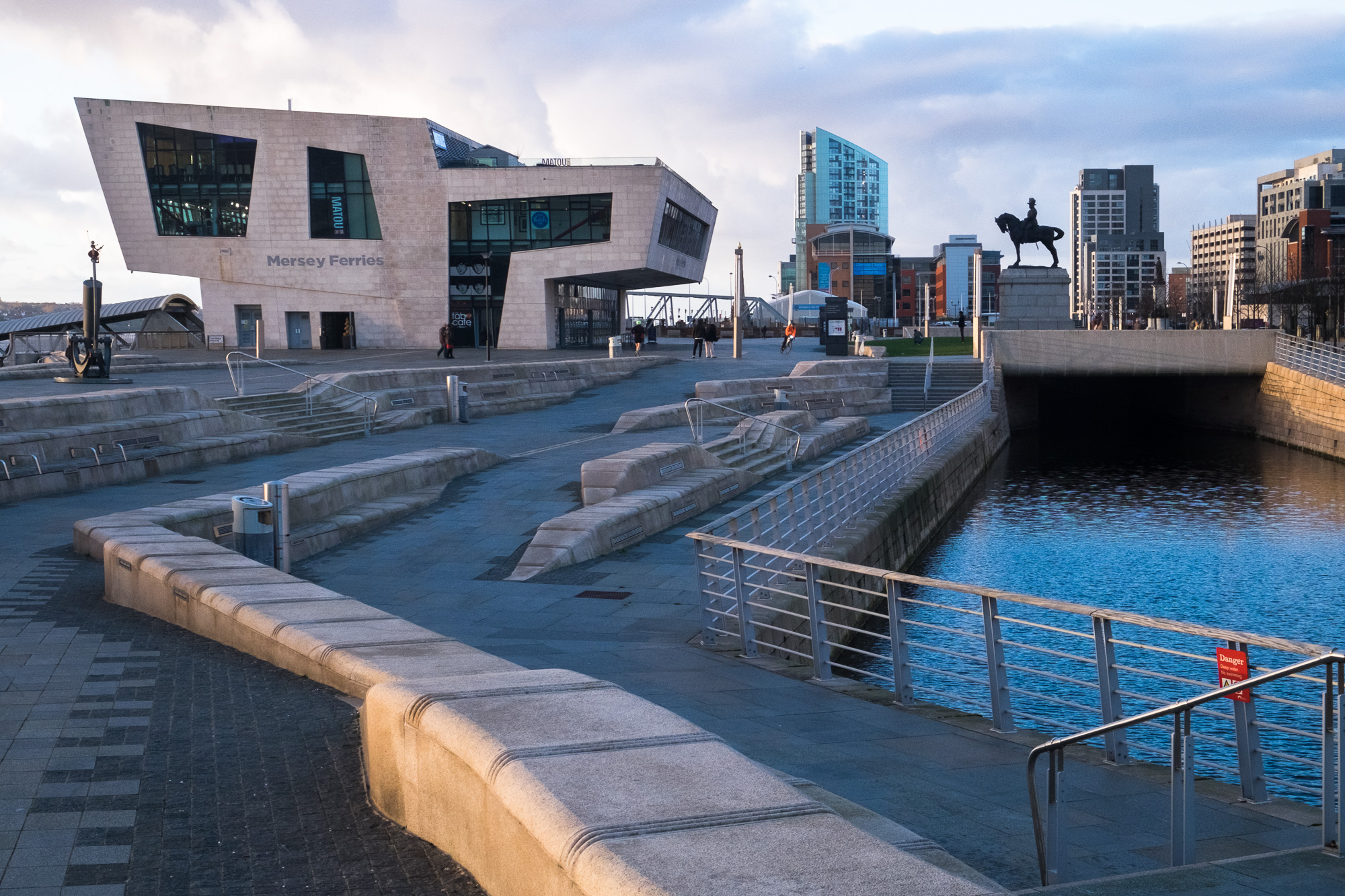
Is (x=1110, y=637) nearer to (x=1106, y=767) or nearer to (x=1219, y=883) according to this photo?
(x=1106, y=767)

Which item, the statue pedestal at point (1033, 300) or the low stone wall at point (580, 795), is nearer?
the low stone wall at point (580, 795)

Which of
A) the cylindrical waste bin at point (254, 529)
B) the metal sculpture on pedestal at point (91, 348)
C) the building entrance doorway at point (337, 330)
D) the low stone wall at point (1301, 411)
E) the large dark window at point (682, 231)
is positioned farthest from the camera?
the building entrance doorway at point (337, 330)

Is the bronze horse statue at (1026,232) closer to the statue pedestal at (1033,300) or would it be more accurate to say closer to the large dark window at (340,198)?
the statue pedestal at (1033,300)

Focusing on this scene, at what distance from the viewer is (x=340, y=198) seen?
191ft

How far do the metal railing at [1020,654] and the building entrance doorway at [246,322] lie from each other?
47.9 meters

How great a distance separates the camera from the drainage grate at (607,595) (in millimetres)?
11969

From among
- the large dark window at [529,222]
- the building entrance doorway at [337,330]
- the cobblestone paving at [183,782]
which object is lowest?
the cobblestone paving at [183,782]

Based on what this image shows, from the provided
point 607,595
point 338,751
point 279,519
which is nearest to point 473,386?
point 279,519

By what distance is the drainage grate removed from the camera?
39.3ft

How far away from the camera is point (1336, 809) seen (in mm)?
4582

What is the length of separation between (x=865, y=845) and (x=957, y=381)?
127ft

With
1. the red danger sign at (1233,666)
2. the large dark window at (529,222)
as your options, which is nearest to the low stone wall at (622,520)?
the red danger sign at (1233,666)

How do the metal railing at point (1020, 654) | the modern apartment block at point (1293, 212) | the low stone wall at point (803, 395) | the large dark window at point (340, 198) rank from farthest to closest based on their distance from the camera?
the modern apartment block at point (1293, 212) < the large dark window at point (340, 198) < the low stone wall at point (803, 395) < the metal railing at point (1020, 654)

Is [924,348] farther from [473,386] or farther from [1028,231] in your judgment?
[473,386]
